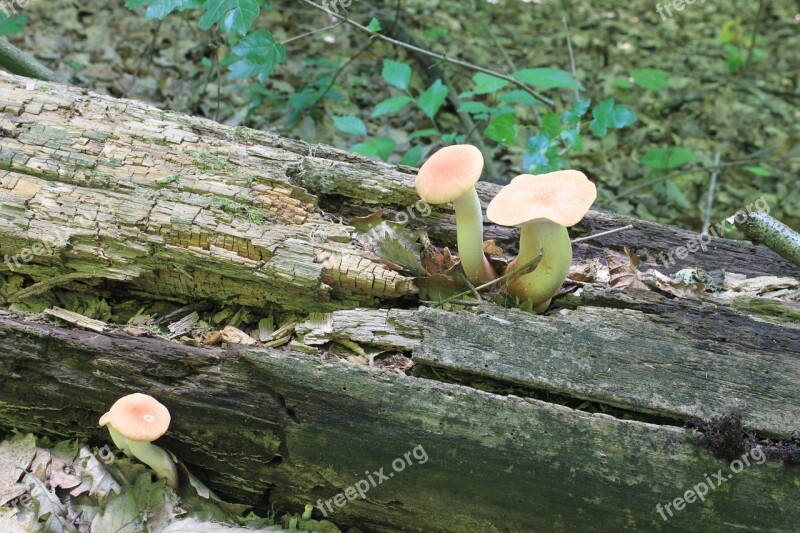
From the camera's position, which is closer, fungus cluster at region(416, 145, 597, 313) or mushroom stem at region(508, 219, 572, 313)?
fungus cluster at region(416, 145, 597, 313)

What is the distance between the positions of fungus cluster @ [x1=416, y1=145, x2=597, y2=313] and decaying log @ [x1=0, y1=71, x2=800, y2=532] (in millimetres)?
185

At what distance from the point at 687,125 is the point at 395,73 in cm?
402

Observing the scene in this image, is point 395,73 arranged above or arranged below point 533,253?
above

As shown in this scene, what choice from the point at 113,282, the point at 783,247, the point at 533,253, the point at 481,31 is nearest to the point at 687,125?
the point at 481,31

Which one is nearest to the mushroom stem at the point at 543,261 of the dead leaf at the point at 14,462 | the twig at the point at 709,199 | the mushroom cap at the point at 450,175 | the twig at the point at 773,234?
the mushroom cap at the point at 450,175

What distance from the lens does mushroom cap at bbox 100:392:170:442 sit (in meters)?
2.34

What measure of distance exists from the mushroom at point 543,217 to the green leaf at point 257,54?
6.37 ft

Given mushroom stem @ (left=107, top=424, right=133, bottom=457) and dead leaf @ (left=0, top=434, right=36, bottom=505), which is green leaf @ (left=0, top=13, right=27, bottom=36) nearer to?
dead leaf @ (left=0, top=434, right=36, bottom=505)

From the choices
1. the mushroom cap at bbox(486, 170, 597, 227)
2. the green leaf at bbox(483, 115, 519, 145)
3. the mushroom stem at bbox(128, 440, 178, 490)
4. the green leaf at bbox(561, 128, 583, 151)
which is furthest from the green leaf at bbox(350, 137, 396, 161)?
Answer: the mushroom stem at bbox(128, 440, 178, 490)

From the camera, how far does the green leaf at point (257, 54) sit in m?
3.73

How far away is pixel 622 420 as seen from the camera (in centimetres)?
243

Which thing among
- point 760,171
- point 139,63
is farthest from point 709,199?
point 139,63

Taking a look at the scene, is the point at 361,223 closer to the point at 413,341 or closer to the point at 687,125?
the point at 413,341

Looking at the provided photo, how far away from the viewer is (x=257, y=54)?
3.77m
